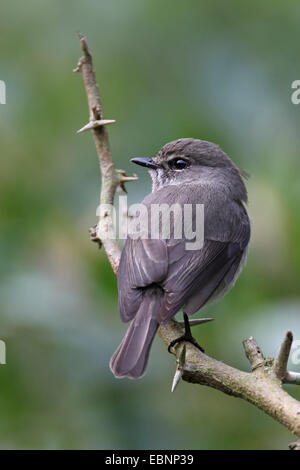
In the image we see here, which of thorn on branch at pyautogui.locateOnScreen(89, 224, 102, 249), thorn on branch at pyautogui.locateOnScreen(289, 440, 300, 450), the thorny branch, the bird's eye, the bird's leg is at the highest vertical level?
the bird's eye

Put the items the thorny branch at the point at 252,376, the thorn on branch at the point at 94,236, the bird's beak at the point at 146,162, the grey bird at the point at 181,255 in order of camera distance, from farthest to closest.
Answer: the bird's beak at the point at 146,162, the thorn on branch at the point at 94,236, the grey bird at the point at 181,255, the thorny branch at the point at 252,376

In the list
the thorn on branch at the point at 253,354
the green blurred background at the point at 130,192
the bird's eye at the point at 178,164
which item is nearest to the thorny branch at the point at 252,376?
the thorn on branch at the point at 253,354

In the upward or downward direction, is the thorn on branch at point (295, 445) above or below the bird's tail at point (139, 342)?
below

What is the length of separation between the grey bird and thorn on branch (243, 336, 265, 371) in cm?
50

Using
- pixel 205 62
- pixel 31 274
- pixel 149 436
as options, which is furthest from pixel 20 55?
pixel 149 436

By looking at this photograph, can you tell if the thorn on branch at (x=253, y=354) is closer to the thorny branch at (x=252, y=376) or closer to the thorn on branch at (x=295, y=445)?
the thorny branch at (x=252, y=376)

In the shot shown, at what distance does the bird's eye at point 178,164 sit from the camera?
15.1 ft

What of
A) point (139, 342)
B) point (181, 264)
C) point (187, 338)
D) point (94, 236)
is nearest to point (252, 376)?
point (139, 342)

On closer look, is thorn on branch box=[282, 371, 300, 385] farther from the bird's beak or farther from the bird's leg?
the bird's beak

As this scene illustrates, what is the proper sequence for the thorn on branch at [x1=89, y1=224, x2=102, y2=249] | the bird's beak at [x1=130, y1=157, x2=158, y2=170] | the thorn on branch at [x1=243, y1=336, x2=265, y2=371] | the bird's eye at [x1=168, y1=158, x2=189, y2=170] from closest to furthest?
the thorn on branch at [x1=243, y1=336, x2=265, y2=371], the thorn on branch at [x1=89, y1=224, x2=102, y2=249], the bird's beak at [x1=130, y1=157, x2=158, y2=170], the bird's eye at [x1=168, y1=158, x2=189, y2=170]

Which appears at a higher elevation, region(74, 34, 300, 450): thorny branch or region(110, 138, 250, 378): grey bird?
region(110, 138, 250, 378): grey bird

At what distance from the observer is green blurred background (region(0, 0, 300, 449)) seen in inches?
139

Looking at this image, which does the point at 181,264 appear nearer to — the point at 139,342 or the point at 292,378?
Result: the point at 139,342

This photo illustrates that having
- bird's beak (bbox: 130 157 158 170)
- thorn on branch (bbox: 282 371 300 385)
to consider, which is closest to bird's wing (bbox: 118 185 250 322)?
bird's beak (bbox: 130 157 158 170)
